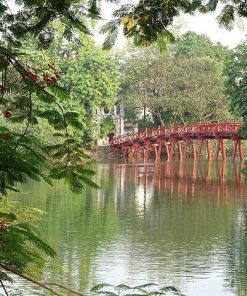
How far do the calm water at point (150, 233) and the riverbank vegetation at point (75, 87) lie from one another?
208 centimetres

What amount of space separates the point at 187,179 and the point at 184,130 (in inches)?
432

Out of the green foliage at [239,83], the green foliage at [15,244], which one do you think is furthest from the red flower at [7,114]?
the green foliage at [239,83]

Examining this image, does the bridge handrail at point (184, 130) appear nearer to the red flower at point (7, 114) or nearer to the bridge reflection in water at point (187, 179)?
the bridge reflection in water at point (187, 179)

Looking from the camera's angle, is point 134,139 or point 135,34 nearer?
point 135,34

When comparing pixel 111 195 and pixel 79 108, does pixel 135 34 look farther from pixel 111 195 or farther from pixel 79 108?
pixel 79 108

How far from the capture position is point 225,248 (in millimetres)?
14688

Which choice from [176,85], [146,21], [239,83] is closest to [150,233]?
[146,21]

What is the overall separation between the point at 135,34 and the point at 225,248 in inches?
398

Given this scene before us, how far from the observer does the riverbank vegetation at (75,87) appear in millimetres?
3848

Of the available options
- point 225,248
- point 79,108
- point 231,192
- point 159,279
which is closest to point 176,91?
point 79,108

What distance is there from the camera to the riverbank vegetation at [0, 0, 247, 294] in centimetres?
385

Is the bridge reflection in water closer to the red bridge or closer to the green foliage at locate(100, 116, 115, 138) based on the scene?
the red bridge

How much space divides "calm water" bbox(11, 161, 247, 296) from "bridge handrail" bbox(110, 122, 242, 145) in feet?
30.9

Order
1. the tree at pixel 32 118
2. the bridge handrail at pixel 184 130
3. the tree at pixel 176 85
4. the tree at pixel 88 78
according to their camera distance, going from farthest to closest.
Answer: the tree at pixel 176 85 < the tree at pixel 88 78 < the bridge handrail at pixel 184 130 < the tree at pixel 32 118
